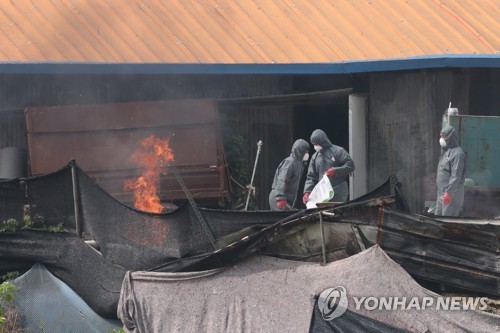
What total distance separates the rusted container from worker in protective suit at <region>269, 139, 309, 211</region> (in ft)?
5.06

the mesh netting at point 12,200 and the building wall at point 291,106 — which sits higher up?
the building wall at point 291,106

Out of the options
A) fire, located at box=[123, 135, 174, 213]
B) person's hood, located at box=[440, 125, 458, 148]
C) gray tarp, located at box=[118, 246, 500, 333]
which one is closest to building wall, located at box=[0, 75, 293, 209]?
fire, located at box=[123, 135, 174, 213]

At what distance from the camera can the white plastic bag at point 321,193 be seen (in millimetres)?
11703

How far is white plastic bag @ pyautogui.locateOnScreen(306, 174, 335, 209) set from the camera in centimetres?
1170

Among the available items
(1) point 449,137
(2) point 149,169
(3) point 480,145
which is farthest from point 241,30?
(1) point 449,137

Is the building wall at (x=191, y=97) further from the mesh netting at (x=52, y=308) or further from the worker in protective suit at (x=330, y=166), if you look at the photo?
the mesh netting at (x=52, y=308)

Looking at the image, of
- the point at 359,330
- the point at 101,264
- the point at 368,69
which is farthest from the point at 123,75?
the point at 359,330

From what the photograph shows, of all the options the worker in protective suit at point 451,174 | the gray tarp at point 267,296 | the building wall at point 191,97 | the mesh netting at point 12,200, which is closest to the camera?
the gray tarp at point 267,296

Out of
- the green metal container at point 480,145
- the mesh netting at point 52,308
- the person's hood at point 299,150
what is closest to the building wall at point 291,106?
the green metal container at point 480,145

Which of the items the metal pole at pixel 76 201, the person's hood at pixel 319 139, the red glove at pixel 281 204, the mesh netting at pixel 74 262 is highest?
the person's hood at pixel 319 139

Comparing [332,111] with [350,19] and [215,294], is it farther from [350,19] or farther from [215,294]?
[215,294]

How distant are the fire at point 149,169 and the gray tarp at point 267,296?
415 centimetres

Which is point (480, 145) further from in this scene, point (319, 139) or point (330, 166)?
point (319, 139)

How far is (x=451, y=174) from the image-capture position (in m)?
11.8
